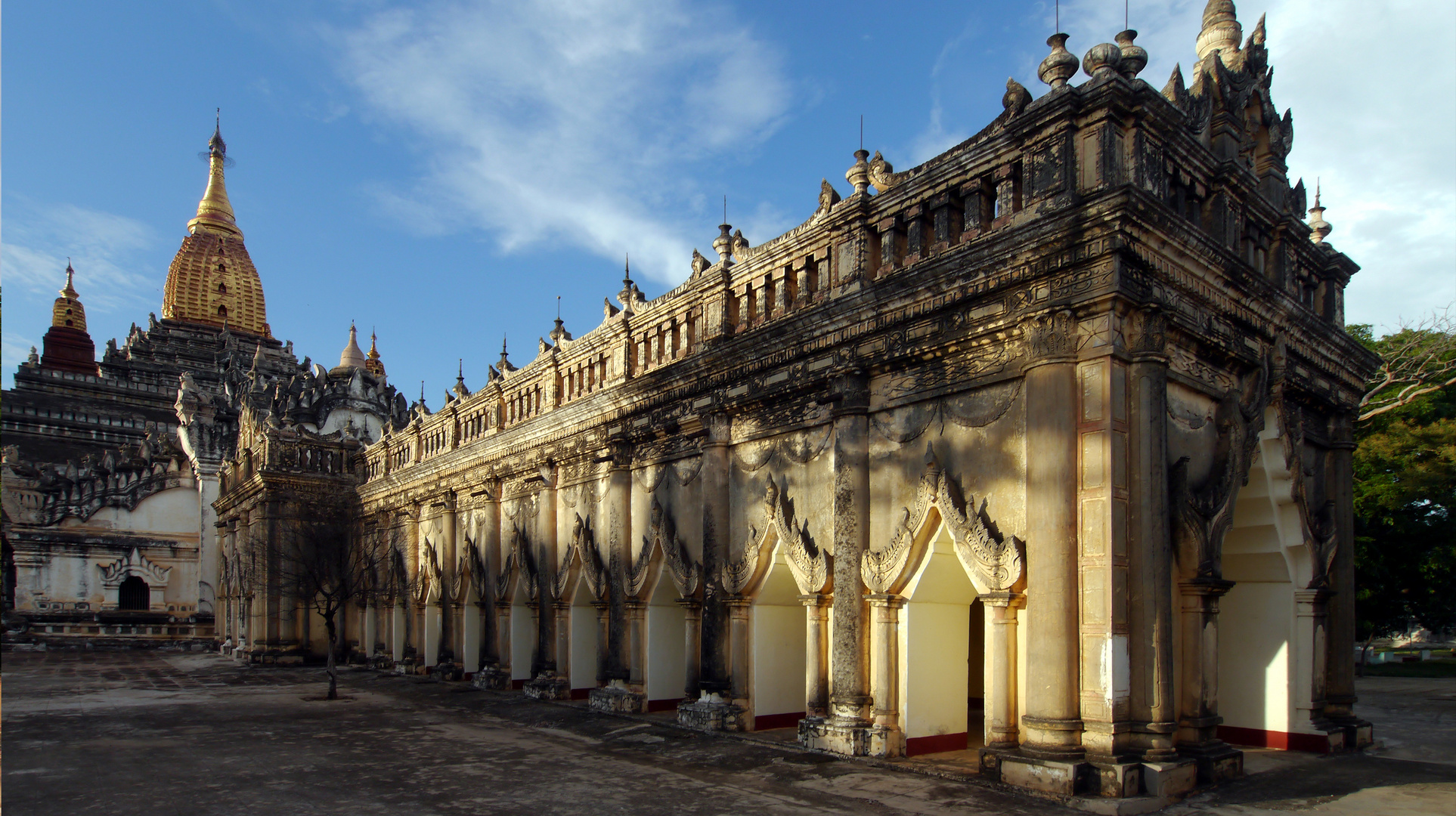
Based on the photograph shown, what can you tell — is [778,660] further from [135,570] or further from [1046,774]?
[135,570]

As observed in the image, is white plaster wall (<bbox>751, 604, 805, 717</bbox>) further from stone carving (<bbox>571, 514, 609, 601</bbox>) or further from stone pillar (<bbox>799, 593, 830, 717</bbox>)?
stone carving (<bbox>571, 514, 609, 601</bbox>)

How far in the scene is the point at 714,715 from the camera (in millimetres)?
17000

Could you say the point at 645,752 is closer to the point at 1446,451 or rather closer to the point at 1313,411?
the point at 1313,411

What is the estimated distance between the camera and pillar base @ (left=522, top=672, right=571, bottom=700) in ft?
74.3

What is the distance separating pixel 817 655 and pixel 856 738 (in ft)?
5.81

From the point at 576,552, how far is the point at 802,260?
9.27 m

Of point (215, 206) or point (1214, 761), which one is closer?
point (1214, 761)

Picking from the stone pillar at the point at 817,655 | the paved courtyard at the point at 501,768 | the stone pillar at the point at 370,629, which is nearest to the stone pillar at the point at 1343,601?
the paved courtyard at the point at 501,768

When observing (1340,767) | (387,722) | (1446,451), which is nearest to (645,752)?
(387,722)

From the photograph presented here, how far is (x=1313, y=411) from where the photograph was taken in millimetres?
16625

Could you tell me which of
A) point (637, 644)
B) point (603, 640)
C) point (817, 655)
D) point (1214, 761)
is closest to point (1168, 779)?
point (1214, 761)

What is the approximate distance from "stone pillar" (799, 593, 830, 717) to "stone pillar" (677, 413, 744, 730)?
6.82ft

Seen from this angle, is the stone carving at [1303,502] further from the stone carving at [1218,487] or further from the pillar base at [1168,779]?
the pillar base at [1168,779]

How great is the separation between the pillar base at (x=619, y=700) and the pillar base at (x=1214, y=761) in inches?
436
